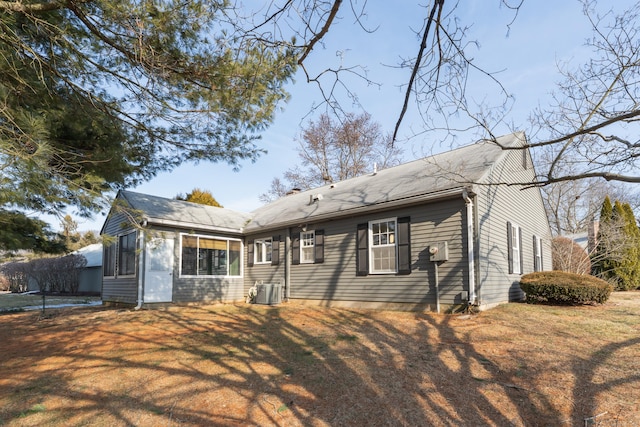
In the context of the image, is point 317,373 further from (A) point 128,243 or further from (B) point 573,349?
(A) point 128,243

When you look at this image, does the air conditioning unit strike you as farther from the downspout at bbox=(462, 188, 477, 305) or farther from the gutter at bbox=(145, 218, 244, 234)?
the downspout at bbox=(462, 188, 477, 305)

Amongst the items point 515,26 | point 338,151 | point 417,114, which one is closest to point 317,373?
point 417,114

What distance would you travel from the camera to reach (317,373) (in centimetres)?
509

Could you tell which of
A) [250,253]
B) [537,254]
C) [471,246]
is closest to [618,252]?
[537,254]

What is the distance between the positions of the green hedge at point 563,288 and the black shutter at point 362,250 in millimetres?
3916

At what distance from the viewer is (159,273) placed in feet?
37.8

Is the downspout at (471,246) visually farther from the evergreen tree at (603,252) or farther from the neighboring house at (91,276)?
the neighboring house at (91,276)

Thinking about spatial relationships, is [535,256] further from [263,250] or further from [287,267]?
[263,250]

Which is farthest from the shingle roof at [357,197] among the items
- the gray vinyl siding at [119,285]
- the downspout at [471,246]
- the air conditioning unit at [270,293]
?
the air conditioning unit at [270,293]

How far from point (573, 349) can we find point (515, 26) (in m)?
4.86

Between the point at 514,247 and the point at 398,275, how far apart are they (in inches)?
143

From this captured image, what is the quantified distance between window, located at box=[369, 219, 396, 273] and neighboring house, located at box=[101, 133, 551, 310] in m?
0.03

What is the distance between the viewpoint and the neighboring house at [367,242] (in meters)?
8.67

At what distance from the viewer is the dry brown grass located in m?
4.05
